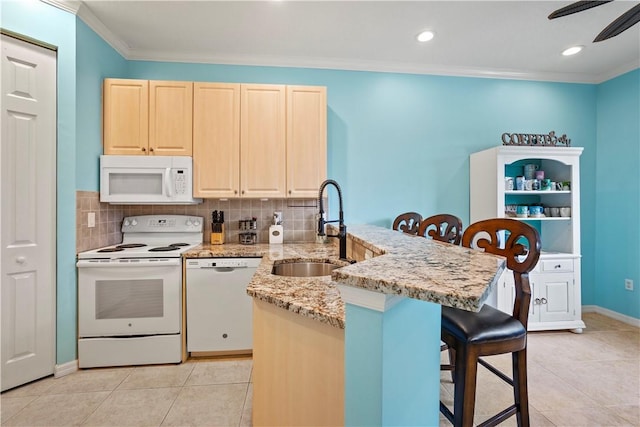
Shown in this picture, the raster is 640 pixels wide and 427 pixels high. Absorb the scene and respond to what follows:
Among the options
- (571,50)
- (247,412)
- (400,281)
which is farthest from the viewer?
(571,50)

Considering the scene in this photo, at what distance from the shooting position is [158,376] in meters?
2.17

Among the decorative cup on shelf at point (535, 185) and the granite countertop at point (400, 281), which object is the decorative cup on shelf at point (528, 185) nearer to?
the decorative cup on shelf at point (535, 185)

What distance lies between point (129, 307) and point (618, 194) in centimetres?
497

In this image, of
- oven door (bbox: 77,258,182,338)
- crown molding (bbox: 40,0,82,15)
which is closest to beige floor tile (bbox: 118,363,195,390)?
oven door (bbox: 77,258,182,338)

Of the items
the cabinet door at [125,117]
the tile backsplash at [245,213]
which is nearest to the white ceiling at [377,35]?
the cabinet door at [125,117]

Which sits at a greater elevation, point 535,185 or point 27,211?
point 535,185

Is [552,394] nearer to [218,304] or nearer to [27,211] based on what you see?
[218,304]

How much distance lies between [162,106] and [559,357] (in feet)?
13.2

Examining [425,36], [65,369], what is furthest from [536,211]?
[65,369]

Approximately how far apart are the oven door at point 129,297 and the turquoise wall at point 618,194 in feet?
14.8

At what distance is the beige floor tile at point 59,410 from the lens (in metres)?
1.71

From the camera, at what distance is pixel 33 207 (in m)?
2.06

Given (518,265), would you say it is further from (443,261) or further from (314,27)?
(314,27)

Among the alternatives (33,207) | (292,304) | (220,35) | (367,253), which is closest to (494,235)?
(367,253)
